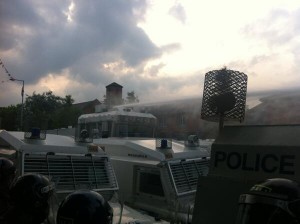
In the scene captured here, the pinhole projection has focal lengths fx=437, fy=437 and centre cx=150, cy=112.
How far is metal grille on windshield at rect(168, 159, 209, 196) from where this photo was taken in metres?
7.49

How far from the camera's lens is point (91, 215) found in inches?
135

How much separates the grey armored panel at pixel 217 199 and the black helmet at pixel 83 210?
0.86 metres

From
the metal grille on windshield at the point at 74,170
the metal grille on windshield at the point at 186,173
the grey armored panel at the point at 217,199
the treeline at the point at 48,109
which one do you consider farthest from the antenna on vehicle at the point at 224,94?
the treeline at the point at 48,109

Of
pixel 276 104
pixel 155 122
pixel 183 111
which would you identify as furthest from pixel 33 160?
pixel 183 111

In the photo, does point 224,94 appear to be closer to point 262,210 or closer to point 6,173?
point 262,210

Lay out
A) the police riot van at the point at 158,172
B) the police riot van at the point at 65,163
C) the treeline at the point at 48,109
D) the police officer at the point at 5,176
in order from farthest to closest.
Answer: the treeline at the point at 48,109 → the police riot van at the point at 158,172 → the police riot van at the point at 65,163 → the police officer at the point at 5,176

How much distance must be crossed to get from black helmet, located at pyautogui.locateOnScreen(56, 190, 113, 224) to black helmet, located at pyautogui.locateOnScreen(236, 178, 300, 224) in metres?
1.16

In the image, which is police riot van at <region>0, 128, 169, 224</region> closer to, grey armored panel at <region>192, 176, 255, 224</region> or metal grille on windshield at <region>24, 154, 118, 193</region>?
metal grille on windshield at <region>24, 154, 118, 193</region>

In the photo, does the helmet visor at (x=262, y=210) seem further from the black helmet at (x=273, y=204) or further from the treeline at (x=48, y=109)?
the treeline at (x=48, y=109)

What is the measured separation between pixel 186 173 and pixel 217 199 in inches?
160

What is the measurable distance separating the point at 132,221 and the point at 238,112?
2363 mm

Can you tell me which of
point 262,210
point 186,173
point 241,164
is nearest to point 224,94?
point 241,164

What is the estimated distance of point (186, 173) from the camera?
7.83 meters

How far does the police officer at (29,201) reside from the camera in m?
4.00
